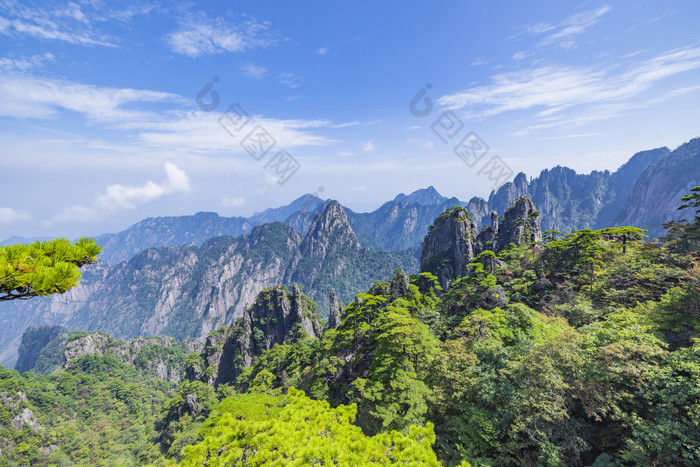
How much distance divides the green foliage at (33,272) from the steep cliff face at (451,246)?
6251 cm

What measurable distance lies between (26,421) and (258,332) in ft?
204

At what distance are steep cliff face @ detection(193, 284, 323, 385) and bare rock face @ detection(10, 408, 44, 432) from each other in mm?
38152

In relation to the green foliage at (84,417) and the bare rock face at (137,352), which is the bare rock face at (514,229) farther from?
the bare rock face at (137,352)

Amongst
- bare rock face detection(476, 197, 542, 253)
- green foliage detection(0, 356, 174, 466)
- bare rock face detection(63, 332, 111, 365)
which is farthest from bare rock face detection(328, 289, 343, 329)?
bare rock face detection(63, 332, 111, 365)

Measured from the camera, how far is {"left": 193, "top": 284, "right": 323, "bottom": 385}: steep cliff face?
8531 cm

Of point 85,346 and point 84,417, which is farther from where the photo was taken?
point 85,346

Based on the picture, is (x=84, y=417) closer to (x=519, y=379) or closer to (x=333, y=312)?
(x=333, y=312)

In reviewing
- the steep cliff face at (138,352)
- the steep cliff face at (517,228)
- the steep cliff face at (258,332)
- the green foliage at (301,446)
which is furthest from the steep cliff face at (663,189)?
the steep cliff face at (138,352)

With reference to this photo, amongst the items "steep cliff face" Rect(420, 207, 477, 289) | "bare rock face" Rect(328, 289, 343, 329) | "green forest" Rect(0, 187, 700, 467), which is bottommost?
"bare rock face" Rect(328, 289, 343, 329)

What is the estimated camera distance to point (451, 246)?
69312 millimetres

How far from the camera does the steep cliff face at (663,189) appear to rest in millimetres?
156625

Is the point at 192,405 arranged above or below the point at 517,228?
below

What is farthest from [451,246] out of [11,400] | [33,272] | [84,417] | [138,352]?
[138,352]

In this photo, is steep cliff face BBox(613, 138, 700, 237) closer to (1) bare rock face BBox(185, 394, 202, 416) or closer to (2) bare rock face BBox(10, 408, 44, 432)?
(1) bare rock face BBox(185, 394, 202, 416)
